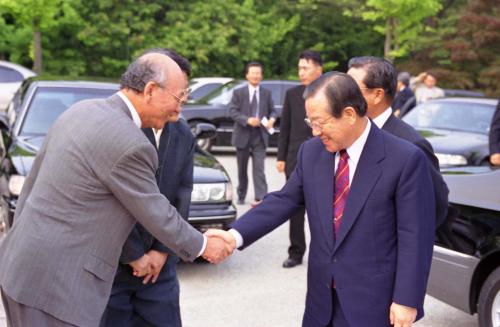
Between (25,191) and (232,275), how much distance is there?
4.02m

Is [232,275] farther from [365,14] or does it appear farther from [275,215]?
[365,14]

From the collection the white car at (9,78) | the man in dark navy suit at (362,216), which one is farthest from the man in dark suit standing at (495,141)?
the white car at (9,78)

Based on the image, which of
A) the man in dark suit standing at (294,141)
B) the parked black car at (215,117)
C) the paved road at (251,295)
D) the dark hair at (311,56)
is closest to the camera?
the paved road at (251,295)

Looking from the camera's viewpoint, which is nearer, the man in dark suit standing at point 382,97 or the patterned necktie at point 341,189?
the patterned necktie at point 341,189

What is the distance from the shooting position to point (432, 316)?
20.0 feet

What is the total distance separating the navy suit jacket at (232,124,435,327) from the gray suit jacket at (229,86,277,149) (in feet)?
24.1

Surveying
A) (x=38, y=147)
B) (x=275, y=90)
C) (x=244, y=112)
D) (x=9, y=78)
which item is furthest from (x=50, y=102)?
(x=9, y=78)

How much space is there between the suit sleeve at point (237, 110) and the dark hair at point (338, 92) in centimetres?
745

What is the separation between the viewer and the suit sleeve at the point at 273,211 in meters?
3.69

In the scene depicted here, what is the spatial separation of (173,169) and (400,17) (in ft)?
82.2

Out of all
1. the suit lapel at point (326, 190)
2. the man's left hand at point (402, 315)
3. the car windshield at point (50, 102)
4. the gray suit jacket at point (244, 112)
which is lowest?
the gray suit jacket at point (244, 112)

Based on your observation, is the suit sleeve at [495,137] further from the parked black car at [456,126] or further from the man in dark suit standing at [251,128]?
the man in dark suit standing at [251,128]

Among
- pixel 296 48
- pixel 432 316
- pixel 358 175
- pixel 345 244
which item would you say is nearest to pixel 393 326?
pixel 345 244

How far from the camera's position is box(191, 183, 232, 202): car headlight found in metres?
6.98
